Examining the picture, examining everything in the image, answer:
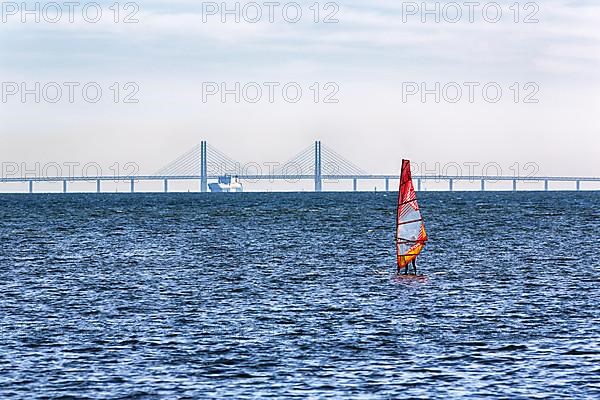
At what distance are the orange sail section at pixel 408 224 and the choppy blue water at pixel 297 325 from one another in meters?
2.09

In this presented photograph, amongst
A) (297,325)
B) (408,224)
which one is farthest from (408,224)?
(297,325)

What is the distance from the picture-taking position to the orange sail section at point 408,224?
6391cm

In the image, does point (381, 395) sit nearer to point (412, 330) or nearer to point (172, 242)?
point (412, 330)

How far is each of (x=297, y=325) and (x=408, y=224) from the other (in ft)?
72.9

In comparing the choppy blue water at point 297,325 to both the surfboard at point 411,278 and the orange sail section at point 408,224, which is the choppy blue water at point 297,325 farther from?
the orange sail section at point 408,224


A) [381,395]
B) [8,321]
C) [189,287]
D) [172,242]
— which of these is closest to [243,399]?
[381,395]

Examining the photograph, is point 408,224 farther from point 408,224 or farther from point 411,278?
point 411,278

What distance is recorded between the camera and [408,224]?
63.9 metres

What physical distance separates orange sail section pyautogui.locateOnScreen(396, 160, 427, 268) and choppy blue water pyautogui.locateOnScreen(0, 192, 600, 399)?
209 centimetres

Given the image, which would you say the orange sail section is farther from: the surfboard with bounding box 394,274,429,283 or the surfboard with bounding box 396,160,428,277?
the surfboard with bounding box 394,274,429,283

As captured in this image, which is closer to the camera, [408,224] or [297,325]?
[297,325]

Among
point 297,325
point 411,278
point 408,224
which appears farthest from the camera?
point 408,224

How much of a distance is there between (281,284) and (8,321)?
18.2 m

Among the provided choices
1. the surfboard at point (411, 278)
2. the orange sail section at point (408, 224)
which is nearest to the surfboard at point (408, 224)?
the orange sail section at point (408, 224)
